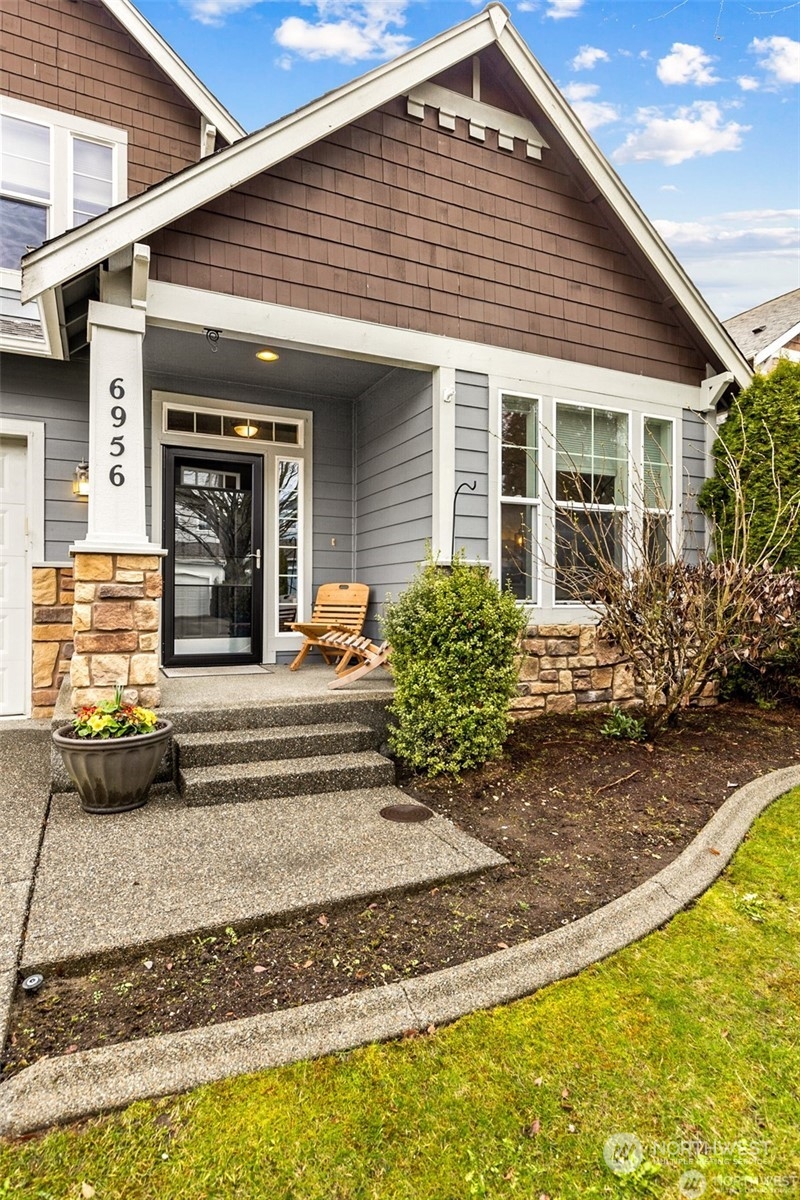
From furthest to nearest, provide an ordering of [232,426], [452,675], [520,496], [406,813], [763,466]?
[232,426] → [763,466] → [520,496] → [452,675] → [406,813]

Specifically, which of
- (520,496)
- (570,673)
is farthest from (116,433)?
(570,673)

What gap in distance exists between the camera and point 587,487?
548 cm

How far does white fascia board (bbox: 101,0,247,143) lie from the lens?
5.58m

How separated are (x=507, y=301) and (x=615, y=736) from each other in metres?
3.58

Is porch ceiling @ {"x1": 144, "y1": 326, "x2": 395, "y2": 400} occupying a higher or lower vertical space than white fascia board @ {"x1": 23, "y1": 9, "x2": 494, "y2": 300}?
lower

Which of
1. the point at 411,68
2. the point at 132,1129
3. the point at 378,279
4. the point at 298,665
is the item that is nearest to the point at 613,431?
the point at 378,279

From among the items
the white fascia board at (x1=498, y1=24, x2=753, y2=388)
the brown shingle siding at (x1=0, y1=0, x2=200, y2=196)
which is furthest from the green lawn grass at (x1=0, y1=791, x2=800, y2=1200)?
the brown shingle siding at (x1=0, y1=0, x2=200, y2=196)

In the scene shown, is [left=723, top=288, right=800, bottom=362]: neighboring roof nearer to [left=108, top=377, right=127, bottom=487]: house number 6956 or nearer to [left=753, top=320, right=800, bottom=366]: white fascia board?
[left=753, top=320, right=800, bottom=366]: white fascia board

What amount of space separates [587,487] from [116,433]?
3766 mm

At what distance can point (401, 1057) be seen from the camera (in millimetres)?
1702

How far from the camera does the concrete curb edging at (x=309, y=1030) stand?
1.54m

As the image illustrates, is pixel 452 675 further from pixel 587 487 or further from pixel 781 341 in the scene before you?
pixel 781 341

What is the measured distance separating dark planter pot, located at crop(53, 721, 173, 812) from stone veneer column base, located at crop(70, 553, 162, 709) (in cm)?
42

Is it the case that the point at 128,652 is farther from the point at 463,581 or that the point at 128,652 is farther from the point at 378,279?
the point at 378,279
